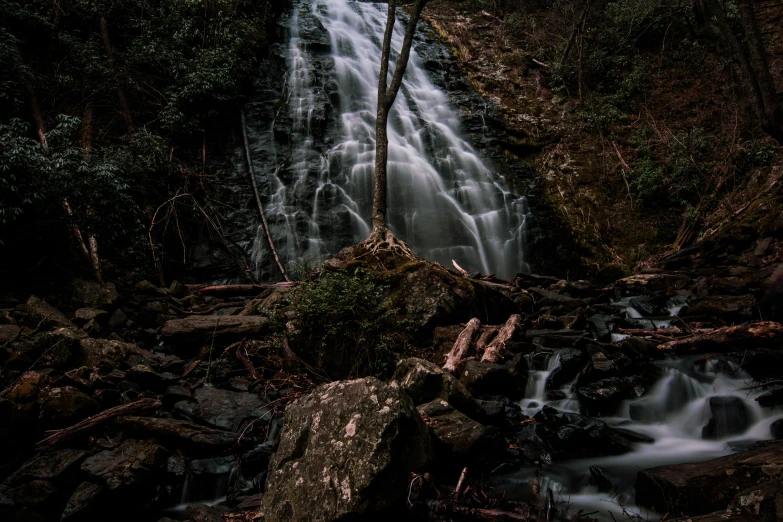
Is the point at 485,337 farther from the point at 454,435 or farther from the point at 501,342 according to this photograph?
the point at 454,435

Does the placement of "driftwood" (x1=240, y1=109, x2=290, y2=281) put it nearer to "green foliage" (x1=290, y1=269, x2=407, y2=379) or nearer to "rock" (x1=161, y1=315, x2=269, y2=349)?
"rock" (x1=161, y1=315, x2=269, y2=349)

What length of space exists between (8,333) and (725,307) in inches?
370

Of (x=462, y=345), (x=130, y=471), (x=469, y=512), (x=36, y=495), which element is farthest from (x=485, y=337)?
(x=36, y=495)

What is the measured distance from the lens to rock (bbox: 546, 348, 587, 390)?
539 centimetres

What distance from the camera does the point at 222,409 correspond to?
4.95 meters

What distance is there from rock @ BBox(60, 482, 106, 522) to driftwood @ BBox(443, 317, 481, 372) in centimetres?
367

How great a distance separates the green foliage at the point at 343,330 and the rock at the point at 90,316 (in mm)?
3141

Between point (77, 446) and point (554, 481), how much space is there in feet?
14.4

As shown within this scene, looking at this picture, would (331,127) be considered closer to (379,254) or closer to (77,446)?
(379,254)

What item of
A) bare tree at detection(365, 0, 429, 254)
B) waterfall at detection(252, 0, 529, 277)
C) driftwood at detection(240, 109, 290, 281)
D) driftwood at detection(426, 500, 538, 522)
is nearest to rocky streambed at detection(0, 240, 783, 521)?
driftwood at detection(426, 500, 538, 522)

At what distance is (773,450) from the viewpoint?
3225 millimetres

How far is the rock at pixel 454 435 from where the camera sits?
12.3ft

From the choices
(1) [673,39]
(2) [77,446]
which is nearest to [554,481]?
(2) [77,446]

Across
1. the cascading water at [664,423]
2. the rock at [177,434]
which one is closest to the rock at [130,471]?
the rock at [177,434]
